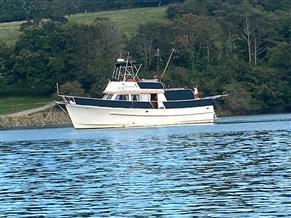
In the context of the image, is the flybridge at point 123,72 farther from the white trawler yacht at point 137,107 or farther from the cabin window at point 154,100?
the cabin window at point 154,100

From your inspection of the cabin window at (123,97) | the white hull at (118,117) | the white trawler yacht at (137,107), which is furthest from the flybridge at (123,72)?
the white hull at (118,117)

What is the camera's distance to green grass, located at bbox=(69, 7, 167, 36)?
579ft

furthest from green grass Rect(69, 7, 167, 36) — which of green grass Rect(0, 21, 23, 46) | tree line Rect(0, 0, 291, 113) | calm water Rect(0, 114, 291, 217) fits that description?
calm water Rect(0, 114, 291, 217)

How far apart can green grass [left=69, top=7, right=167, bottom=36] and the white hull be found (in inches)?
2381

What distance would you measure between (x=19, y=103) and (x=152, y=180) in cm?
9698

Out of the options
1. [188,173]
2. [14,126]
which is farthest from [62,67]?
[188,173]

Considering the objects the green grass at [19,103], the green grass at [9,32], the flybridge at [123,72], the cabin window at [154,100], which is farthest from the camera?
the green grass at [9,32]

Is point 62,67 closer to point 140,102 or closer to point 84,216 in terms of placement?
point 140,102

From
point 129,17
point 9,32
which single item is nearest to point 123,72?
point 9,32

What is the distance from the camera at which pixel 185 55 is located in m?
150

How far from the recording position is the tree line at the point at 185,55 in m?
138

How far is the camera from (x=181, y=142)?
6806 cm

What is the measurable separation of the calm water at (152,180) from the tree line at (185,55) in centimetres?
7054

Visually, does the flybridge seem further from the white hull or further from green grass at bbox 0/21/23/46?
green grass at bbox 0/21/23/46
